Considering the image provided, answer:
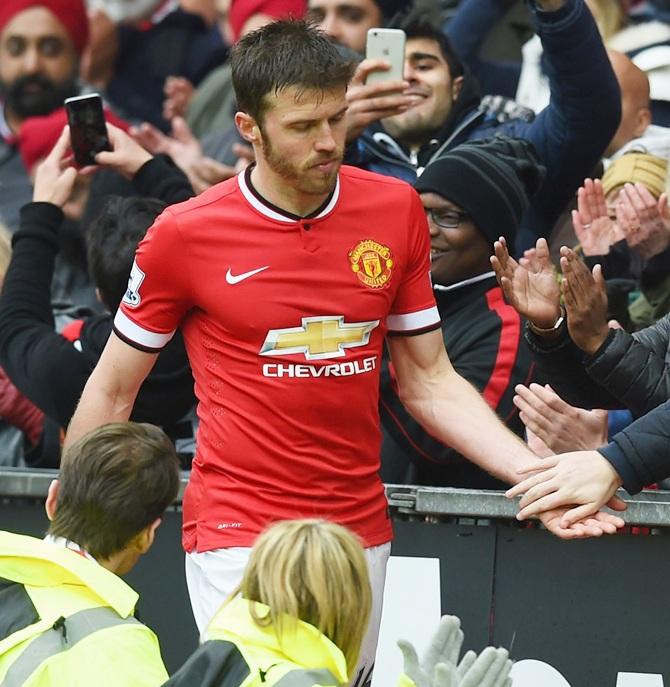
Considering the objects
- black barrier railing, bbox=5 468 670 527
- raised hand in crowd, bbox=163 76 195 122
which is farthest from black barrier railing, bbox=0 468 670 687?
raised hand in crowd, bbox=163 76 195 122

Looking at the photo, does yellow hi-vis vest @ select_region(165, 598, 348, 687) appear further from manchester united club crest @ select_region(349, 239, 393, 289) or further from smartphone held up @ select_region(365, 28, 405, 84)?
smartphone held up @ select_region(365, 28, 405, 84)

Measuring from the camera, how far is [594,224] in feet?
21.2

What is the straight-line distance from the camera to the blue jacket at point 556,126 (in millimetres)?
6375

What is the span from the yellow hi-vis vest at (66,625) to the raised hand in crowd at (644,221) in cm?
306

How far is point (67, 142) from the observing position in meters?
6.51

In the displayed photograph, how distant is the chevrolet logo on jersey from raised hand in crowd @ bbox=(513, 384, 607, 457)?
3.47 ft

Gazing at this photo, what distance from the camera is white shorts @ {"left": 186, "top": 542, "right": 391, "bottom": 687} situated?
4.78m

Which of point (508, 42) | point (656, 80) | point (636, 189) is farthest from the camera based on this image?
point (508, 42)

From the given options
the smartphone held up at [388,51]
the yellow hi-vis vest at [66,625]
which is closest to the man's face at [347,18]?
the smartphone held up at [388,51]

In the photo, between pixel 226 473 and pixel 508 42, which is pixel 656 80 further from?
pixel 226 473

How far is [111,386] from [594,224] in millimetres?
2380

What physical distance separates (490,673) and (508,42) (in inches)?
233

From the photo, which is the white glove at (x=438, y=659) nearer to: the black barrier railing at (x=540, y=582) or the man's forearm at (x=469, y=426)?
the man's forearm at (x=469, y=426)

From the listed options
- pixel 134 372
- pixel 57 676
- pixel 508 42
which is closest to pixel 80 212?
→ pixel 508 42
